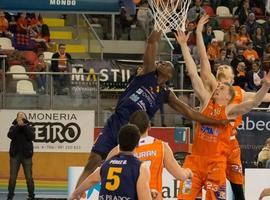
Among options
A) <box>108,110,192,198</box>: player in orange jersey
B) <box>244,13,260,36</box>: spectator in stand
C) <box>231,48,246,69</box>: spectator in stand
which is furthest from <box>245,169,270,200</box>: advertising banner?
<box>244,13,260,36</box>: spectator in stand

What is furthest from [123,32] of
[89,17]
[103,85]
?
[103,85]

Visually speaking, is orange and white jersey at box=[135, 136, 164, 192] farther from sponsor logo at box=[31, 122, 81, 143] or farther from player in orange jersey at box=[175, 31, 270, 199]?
sponsor logo at box=[31, 122, 81, 143]

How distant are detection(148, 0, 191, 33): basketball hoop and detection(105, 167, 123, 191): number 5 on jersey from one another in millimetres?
4022

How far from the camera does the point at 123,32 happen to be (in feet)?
88.8

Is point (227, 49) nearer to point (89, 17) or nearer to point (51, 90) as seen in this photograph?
point (89, 17)

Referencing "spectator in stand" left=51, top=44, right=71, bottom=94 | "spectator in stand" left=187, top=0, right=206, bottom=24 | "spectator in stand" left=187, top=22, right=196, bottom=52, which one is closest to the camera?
"spectator in stand" left=51, top=44, right=71, bottom=94

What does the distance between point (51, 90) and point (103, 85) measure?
1.24 metres

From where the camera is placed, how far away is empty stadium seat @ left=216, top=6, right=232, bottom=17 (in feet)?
94.4

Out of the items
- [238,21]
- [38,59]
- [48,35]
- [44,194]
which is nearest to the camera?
[44,194]

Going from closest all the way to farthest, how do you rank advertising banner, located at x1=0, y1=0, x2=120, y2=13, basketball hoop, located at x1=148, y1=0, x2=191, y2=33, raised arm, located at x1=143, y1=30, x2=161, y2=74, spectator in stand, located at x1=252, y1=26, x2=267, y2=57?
raised arm, located at x1=143, y1=30, x2=161, y2=74 < basketball hoop, located at x1=148, y1=0, x2=191, y2=33 < advertising banner, located at x1=0, y1=0, x2=120, y2=13 < spectator in stand, located at x1=252, y1=26, x2=267, y2=57

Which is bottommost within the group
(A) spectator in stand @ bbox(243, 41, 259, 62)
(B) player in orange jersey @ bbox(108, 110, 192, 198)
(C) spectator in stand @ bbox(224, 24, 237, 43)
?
(B) player in orange jersey @ bbox(108, 110, 192, 198)

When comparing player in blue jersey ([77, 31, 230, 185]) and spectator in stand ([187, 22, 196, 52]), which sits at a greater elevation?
spectator in stand ([187, 22, 196, 52])

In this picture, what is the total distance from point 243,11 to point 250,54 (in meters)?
3.06

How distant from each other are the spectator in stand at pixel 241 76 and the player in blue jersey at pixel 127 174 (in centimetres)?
1426
